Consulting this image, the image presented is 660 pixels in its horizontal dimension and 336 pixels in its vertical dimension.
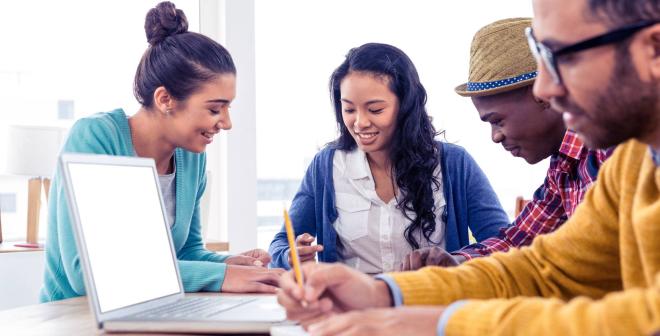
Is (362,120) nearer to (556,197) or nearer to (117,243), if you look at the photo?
(556,197)

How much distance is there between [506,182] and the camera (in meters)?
4.68

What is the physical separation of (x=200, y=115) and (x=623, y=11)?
1.33 meters

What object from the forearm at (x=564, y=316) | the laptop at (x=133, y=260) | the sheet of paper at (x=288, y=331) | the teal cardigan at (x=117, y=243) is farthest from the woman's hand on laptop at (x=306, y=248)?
the forearm at (x=564, y=316)

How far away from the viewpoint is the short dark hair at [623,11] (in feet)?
2.89

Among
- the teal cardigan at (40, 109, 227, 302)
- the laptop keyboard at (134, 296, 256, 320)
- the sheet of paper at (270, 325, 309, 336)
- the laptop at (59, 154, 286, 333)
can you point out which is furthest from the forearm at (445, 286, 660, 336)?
the teal cardigan at (40, 109, 227, 302)

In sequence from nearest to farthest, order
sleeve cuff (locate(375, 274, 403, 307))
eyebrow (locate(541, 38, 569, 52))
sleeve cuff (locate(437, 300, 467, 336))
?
sleeve cuff (locate(437, 300, 467, 336))
eyebrow (locate(541, 38, 569, 52))
sleeve cuff (locate(375, 274, 403, 307))

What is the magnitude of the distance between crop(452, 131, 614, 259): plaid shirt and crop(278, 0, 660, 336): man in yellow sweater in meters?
0.45

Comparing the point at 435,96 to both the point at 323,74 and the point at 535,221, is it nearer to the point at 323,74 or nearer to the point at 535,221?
the point at 323,74

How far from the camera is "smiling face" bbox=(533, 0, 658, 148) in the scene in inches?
35.2

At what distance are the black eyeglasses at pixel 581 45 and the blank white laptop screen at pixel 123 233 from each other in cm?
68

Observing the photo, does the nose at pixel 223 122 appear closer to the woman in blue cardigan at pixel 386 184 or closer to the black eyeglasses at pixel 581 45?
the woman in blue cardigan at pixel 386 184

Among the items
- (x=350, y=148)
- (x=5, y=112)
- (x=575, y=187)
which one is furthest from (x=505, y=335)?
(x=5, y=112)

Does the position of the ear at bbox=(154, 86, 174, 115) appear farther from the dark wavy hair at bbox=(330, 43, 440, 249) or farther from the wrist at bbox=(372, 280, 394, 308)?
the wrist at bbox=(372, 280, 394, 308)

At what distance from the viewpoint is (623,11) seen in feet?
2.94
